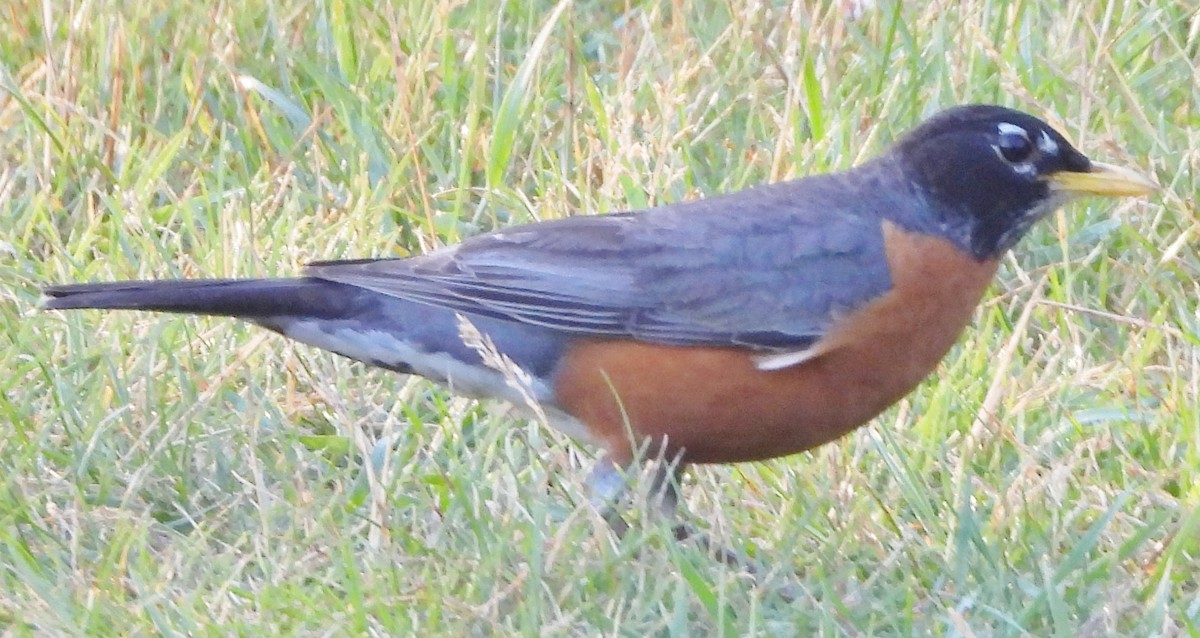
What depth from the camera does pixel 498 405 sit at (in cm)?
382

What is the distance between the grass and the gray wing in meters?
0.28

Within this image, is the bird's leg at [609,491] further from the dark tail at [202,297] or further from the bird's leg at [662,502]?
the dark tail at [202,297]

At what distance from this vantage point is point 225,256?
446 centimetres

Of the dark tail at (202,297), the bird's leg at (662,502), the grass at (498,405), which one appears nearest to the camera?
the grass at (498,405)

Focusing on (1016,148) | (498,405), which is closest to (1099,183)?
(1016,148)

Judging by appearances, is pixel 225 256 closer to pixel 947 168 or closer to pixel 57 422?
pixel 57 422

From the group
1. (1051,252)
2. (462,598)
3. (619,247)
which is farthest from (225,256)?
(1051,252)

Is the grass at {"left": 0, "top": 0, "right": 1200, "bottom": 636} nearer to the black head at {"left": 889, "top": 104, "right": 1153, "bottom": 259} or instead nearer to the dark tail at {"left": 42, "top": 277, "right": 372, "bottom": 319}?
the dark tail at {"left": 42, "top": 277, "right": 372, "bottom": 319}

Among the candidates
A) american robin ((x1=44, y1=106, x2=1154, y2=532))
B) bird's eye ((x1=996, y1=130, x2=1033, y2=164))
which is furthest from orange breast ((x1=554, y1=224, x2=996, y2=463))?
bird's eye ((x1=996, y1=130, x2=1033, y2=164))

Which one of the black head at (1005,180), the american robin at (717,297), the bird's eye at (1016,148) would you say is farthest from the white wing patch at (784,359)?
the bird's eye at (1016,148)

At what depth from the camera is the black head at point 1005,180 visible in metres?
3.79

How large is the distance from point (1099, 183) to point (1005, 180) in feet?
0.61

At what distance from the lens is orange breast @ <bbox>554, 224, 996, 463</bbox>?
11.5ft

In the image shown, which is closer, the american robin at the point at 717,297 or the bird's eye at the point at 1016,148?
the american robin at the point at 717,297
